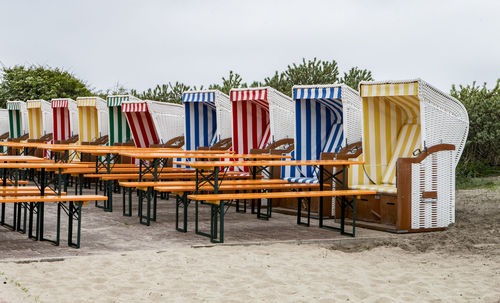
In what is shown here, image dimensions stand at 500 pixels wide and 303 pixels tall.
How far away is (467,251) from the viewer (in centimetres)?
710

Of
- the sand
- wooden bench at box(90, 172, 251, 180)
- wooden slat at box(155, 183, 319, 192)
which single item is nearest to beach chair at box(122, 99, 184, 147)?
wooden bench at box(90, 172, 251, 180)

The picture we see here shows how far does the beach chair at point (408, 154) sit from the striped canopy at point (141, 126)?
6.16 m

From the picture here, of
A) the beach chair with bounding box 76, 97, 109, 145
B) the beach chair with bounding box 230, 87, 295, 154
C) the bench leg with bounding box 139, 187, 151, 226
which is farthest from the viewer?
the beach chair with bounding box 76, 97, 109, 145

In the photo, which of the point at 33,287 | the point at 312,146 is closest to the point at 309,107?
the point at 312,146

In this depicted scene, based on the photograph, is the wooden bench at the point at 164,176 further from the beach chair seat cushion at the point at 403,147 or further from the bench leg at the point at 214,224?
the bench leg at the point at 214,224

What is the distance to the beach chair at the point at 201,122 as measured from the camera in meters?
12.4

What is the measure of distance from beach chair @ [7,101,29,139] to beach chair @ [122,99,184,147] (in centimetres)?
634

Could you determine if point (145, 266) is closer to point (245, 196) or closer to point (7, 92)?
point (245, 196)

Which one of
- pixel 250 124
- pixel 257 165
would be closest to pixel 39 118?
pixel 250 124

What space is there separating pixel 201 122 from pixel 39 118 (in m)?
7.54

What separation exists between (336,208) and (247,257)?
9.94 ft

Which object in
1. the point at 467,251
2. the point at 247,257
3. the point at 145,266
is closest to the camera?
the point at 145,266

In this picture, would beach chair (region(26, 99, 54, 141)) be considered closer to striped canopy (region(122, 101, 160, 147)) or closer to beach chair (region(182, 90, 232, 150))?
striped canopy (region(122, 101, 160, 147))

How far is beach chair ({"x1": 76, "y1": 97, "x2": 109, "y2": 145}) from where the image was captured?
15.3 meters
